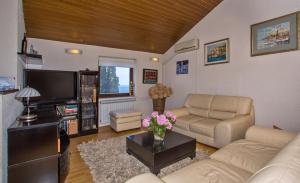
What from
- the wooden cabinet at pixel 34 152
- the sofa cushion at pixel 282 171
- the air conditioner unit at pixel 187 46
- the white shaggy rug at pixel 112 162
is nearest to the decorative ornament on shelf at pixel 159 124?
the white shaggy rug at pixel 112 162

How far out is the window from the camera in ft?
14.4

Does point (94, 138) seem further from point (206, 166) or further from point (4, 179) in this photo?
point (206, 166)

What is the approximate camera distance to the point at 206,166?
141 centimetres

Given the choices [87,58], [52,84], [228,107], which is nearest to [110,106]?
[87,58]

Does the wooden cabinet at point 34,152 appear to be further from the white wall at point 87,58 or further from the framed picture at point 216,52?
the framed picture at point 216,52

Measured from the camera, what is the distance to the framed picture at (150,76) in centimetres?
496

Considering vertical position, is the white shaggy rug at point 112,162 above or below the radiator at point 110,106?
below

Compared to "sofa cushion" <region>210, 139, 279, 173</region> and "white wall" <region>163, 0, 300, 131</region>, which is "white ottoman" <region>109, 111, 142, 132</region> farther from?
"sofa cushion" <region>210, 139, 279, 173</region>

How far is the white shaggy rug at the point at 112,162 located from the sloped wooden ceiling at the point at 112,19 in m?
2.44

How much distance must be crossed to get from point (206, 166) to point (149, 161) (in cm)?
74

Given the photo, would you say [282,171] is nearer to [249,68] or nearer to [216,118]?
[216,118]

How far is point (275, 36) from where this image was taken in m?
2.68

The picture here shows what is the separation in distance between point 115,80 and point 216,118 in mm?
2953

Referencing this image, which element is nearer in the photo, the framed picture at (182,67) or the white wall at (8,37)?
the white wall at (8,37)
